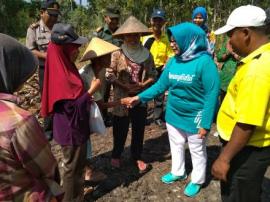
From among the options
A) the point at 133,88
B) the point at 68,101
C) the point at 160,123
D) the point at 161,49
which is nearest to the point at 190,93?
the point at 133,88

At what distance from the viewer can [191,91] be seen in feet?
10.6

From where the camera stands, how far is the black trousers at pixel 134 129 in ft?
12.8

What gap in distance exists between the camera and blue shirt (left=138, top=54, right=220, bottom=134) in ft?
10.2

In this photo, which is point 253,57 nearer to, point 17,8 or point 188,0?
point 188,0

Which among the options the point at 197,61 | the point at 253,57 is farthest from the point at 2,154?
the point at 197,61

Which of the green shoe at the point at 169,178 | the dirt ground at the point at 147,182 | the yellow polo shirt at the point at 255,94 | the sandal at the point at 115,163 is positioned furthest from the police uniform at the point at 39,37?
the yellow polo shirt at the point at 255,94

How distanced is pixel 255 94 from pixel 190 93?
135 cm

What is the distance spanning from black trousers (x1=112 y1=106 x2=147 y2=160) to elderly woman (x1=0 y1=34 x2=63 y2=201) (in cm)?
226

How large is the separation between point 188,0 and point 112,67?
39.6 feet

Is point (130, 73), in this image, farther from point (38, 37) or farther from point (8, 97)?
point (8, 97)

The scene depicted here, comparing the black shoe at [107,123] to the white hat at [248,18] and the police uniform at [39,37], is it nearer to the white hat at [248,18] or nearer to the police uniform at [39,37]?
the police uniform at [39,37]

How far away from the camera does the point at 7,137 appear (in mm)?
1412

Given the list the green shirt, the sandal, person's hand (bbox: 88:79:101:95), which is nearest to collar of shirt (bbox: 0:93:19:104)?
person's hand (bbox: 88:79:101:95)

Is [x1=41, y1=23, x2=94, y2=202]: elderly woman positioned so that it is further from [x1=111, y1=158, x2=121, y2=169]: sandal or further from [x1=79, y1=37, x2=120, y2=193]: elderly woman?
[x1=111, y1=158, x2=121, y2=169]: sandal
